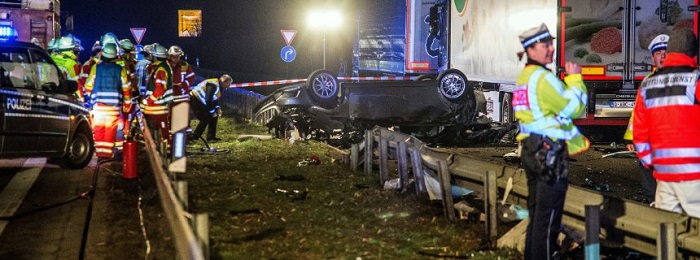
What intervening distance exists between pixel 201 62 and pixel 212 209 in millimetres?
51093

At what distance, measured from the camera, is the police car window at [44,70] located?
12.2m

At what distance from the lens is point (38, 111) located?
11.9 meters

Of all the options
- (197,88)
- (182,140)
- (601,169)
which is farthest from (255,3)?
(182,140)

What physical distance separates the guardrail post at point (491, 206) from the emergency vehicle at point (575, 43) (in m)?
7.08

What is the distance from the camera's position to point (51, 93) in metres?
12.3

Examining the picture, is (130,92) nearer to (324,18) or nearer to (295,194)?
(295,194)

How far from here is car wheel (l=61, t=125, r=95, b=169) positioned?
12766mm

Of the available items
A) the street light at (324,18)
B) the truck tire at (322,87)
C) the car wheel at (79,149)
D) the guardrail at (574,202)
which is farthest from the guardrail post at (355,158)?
the street light at (324,18)

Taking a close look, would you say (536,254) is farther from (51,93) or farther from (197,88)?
(197,88)

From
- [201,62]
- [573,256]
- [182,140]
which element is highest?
[201,62]

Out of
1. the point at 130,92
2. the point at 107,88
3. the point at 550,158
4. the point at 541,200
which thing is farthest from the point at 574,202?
the point at 130,92

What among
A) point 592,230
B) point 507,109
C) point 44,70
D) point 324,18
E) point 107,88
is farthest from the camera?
point 324,18

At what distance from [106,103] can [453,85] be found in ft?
21.3

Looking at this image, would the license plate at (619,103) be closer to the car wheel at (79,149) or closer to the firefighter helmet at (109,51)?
the firefighter helmet at (109,51)
